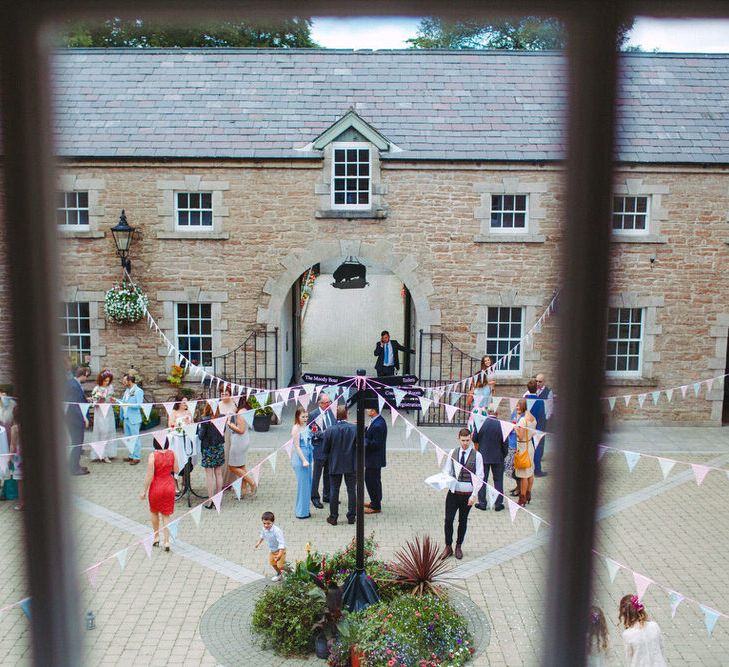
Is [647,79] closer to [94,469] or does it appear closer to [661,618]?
[661,618]

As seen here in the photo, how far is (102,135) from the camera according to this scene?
11.9m

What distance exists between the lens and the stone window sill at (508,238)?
38.6ft

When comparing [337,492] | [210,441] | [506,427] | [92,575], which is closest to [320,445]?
[337,492]

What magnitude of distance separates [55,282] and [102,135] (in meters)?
11.9

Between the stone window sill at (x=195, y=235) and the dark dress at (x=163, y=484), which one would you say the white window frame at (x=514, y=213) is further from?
the dark dress at (x=163, y=484)

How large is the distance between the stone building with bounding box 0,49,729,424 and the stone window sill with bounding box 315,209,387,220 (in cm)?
3

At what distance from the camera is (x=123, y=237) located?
1179 cm

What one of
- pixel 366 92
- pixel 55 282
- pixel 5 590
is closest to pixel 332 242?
pixel 366 92

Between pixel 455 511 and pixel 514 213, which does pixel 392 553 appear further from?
pixel 514 213

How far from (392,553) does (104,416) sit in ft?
14.8

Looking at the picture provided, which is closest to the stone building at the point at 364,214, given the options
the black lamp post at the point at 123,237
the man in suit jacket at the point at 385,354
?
the black lamp post at the point at 123,237

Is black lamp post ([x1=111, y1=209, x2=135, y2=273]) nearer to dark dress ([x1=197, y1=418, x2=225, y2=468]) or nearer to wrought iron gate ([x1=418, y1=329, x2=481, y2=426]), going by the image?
wrought iron gate ([x1=418, y1=329, x2=481, y2=426])

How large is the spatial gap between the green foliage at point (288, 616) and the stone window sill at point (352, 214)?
24.1 ft

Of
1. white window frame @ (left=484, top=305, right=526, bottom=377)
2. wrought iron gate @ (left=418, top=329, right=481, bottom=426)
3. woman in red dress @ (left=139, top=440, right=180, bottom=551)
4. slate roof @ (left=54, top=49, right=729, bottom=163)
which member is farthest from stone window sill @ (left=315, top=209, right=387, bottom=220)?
woman in red dress @ (left=139, top=440, right=180, bottom=551)
